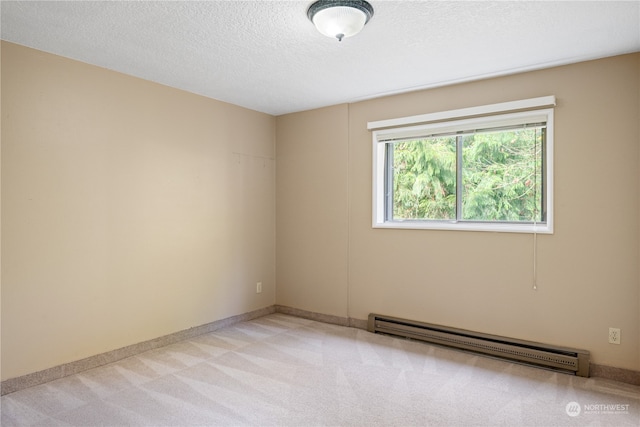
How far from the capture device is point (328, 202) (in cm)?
432

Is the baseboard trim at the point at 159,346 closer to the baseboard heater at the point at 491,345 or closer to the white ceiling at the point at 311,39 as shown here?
the baseboard heater at the point at 491,345

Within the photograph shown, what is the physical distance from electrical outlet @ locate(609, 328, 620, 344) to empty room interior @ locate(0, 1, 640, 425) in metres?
0.01

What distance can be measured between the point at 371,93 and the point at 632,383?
3111 millimetres

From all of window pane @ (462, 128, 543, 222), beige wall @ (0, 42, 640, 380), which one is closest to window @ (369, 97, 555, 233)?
window pane @ (462, 128, 543, 222)

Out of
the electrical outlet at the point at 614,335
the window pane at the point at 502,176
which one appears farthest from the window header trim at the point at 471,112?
the electrical outlet at the point at 614,335

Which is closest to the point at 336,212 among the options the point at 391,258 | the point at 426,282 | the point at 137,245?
the point at 391,258

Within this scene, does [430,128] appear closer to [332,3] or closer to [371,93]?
[371,93]

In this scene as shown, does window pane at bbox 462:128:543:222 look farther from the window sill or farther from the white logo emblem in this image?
the white logo emblem

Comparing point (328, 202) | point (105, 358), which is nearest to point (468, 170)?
point (328, 202)

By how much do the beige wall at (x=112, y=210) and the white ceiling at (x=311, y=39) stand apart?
12.4 inches

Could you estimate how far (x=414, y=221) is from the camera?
12.9 feet

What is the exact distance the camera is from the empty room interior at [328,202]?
243 cm

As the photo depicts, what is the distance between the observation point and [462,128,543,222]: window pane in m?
3.28

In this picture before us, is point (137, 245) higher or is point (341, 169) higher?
point (341, 169)
